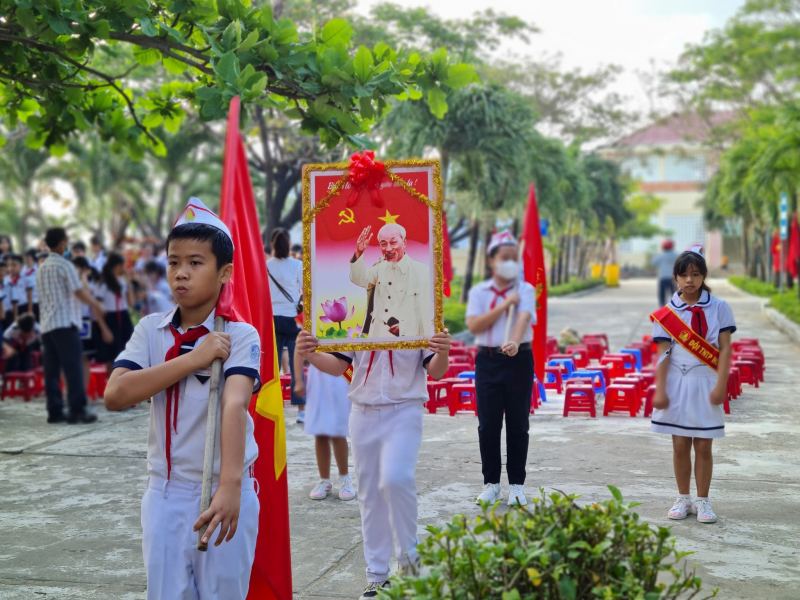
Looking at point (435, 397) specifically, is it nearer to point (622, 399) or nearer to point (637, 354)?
point (622, 399)

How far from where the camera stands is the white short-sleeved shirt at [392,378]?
476 cm

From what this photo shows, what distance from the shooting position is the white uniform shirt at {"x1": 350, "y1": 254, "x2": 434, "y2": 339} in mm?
4621

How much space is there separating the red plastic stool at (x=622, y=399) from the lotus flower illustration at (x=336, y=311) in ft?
21.8

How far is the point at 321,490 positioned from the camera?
278 inches

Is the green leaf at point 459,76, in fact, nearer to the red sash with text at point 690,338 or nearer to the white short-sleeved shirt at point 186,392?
the red sash with text at point 690,338

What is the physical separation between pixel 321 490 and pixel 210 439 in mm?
4125

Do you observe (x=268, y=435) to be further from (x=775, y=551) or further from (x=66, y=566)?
(x=775, y=551)

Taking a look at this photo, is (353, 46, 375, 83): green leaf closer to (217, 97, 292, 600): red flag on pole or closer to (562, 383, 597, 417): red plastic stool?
(217, 97, 292, 600): red flag on pole

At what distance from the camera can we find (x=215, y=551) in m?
3.16

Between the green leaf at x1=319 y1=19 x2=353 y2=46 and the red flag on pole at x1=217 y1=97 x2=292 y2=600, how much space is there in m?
3.06

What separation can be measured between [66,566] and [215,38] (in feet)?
11.1

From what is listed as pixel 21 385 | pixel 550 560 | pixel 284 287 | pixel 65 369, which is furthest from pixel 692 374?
pixel 21 385

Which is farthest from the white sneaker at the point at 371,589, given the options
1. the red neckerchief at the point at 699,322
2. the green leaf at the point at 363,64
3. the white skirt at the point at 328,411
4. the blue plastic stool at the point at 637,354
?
the blue plastic stool at the point at 637,354

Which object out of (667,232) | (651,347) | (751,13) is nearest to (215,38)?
(651,347)
